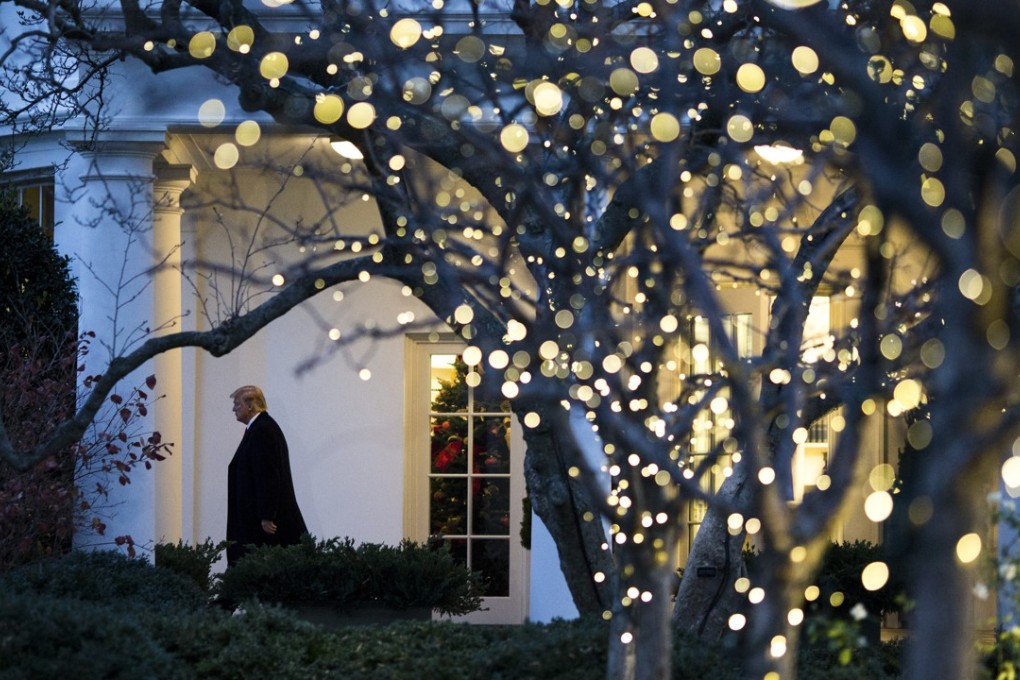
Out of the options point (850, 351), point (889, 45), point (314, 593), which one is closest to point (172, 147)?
point (314, 593)

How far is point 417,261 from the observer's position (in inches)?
243

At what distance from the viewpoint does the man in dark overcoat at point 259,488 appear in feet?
31.3

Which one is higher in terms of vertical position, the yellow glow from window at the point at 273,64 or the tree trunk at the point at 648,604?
the yellow glow from window at the point at 273,64

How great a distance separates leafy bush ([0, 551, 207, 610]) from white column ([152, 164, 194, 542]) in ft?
4.84

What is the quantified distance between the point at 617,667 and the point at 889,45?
2.73 meters

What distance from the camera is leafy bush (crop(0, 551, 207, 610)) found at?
24.5 feet

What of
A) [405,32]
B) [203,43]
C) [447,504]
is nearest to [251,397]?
[447,504]

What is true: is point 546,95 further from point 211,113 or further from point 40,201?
point 40,201

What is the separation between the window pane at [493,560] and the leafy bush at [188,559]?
9.77ft

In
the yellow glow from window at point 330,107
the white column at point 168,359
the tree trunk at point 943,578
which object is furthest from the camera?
the white column at point 168,359

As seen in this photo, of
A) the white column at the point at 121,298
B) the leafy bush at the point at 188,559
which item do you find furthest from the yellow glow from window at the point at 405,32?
the leafy bush at the point at 188,559

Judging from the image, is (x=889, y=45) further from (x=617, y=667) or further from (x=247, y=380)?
(x=247, y=380)

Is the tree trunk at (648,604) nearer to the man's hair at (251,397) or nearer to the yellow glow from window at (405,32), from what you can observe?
the yellow glow from window at (405,32)

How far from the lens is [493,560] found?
1224 cm
